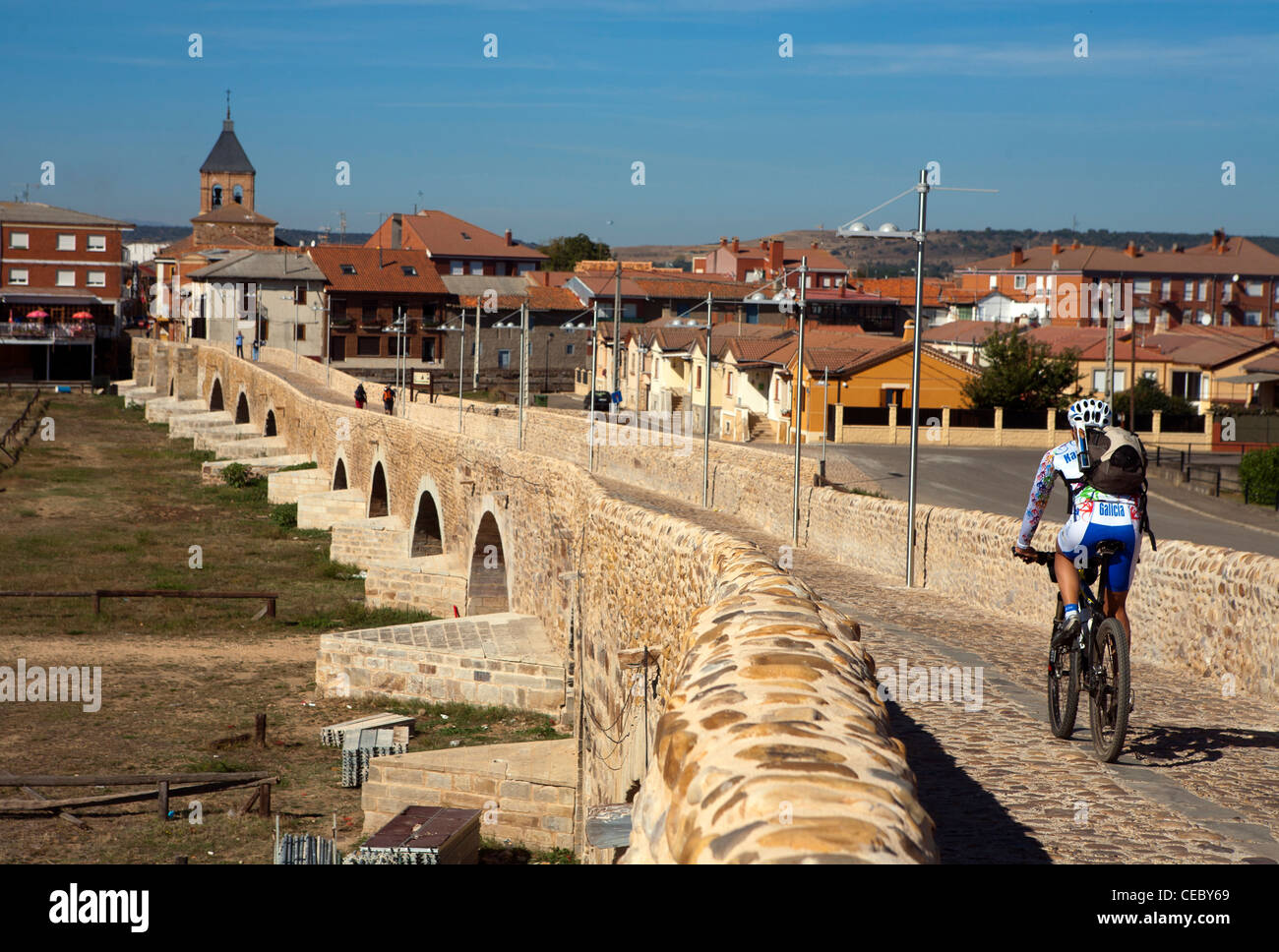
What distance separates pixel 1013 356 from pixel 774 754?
45.0 m

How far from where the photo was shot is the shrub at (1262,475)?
32688 millimetres

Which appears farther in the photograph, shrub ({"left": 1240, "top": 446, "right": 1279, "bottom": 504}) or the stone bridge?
shrub ({"left": 1240, "top": 446, "right": 1279, "bottom": 504})

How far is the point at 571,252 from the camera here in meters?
112

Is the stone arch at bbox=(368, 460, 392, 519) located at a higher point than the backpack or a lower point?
lower

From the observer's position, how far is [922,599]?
12.6m

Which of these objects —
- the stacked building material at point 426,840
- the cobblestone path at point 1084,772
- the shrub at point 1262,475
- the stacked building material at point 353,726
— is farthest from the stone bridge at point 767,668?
the shrub at point 1262,475

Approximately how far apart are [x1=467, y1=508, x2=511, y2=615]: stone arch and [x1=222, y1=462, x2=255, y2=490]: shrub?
21.4m

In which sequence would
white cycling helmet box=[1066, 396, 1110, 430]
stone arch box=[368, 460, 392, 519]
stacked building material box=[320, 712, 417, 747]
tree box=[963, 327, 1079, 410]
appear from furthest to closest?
tree box=[963, 327, 1079, 410] → stone arch box=[368, 460, 392, 519] → stacked building material box=[320, 712, 417, 747] → white cycling helmet box=[1066, 396, 1110, 430]

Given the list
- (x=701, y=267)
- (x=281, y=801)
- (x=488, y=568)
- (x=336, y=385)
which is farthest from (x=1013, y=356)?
(x=701, y=267)

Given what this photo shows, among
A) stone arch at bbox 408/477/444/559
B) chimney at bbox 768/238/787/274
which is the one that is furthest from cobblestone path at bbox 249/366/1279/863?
chimney at bbox 768/238/787/274

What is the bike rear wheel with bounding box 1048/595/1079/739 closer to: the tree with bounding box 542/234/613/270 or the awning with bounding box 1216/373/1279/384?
the awning with bounding box 1216/373/1279/384

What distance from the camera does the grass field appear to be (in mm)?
12836

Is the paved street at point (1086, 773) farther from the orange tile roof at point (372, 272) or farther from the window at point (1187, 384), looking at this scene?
the orange tile roof at point (372, 272)

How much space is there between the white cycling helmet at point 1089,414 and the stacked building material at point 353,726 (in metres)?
10.7
